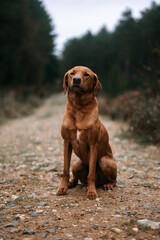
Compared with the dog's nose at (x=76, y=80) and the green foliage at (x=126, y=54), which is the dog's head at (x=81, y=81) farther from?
the green foliage at (x=126, y=54)

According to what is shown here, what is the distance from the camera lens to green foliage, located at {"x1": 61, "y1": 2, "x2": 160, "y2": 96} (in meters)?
9.76

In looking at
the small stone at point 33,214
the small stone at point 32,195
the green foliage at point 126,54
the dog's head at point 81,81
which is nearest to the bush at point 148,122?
the green foliage at point 126,54

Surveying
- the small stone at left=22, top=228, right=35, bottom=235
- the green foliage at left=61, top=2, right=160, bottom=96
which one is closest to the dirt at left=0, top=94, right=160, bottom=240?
the small stone at left=22, top=228, right=35, bottom=235

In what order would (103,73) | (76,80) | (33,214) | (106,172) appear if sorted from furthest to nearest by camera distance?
(103,73), (106,172), (76,80), (33,214)

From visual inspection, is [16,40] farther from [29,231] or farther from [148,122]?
[29,231]

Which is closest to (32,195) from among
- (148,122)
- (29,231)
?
(29,231)

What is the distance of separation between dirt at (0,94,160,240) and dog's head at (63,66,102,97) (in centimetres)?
151

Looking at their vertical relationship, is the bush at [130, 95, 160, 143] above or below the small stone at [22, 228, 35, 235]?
above

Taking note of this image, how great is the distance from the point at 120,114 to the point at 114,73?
15.6ft

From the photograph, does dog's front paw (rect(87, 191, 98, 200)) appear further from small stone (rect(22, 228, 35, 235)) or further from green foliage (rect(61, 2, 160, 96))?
green foliage (rect(61, 2, 160, 96))

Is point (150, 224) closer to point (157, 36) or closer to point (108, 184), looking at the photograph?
point (108, 184)

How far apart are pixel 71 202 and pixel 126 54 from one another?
36395 millimetres

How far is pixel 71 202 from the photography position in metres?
3.16

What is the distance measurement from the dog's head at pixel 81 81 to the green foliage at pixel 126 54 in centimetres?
466
